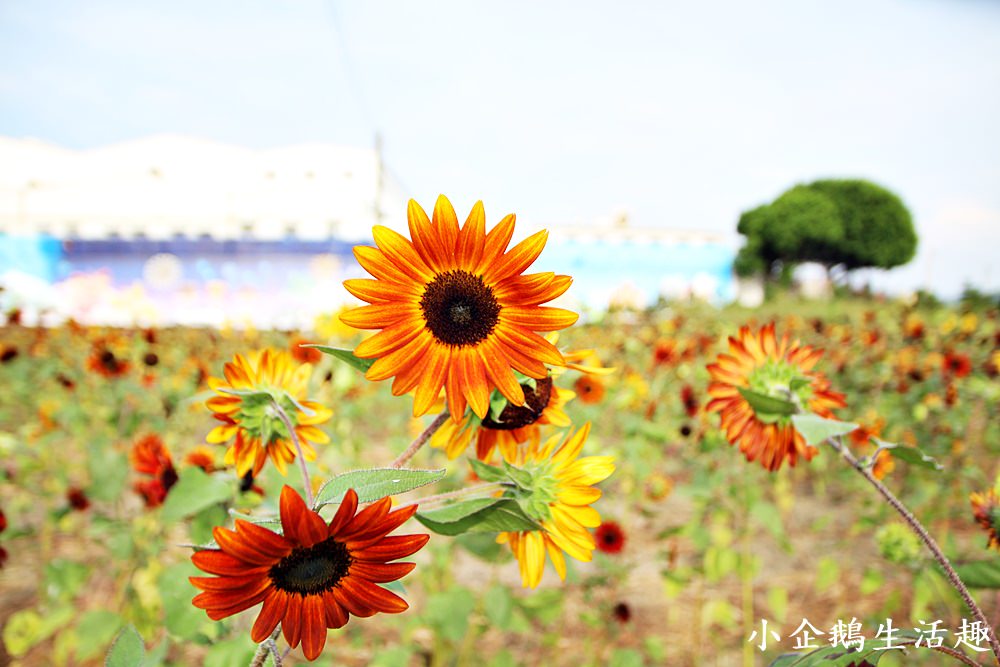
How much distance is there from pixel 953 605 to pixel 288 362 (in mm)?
1468

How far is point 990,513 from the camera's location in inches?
25.7

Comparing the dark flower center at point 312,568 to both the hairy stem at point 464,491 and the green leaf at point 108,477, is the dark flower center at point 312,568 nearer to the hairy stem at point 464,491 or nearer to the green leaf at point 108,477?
the hairy stem at point 464,491

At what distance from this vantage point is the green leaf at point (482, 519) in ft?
1.28

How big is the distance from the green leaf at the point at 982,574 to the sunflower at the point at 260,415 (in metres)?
0.61

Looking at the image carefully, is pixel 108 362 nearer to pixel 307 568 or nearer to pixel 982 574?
pixel 307 568

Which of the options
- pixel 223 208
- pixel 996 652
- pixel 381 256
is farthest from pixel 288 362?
pixel 223 208

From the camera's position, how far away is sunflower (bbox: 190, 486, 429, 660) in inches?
12.9

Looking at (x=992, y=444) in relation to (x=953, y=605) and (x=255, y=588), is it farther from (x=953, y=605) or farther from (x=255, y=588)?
(x=255, y=588)

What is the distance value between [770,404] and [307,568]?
0.39m

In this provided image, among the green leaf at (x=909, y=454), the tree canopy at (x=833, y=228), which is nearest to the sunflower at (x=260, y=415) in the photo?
the green leaf at (x=909, y=454)

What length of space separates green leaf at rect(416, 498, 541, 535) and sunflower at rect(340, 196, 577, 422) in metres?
A: 0.06

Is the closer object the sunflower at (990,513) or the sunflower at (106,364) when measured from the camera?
the sunflower at (990,513)

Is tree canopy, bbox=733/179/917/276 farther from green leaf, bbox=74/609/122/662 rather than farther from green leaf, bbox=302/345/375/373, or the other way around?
green leaf, bbox=302/345/375/373

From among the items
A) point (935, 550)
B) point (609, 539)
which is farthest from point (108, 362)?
point (935, 550)
